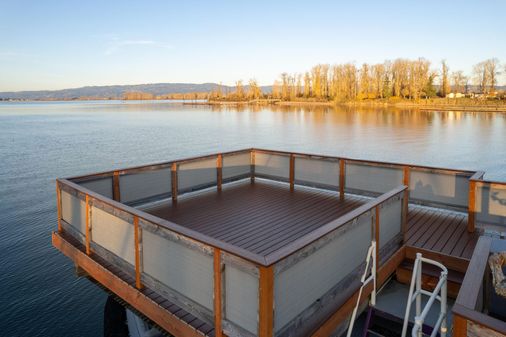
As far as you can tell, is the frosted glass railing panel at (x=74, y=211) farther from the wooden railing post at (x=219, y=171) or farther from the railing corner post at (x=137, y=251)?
the wooden railing post at (x=219, y=171)

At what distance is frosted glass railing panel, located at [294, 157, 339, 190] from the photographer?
7395 mm

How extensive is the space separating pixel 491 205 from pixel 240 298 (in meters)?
4.49

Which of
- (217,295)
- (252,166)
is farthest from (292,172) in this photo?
(217,295)

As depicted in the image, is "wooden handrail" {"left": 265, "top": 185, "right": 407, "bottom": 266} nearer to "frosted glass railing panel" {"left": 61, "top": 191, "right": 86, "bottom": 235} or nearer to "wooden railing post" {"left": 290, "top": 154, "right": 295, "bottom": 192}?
"frosted glass railing panel" {"left": 61, "top": 191, "right": 86, "bottom": 235}

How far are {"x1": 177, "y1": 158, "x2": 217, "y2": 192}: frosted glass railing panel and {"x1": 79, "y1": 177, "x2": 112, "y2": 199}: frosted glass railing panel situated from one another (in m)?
1.44

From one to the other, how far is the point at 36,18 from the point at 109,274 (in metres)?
55.0

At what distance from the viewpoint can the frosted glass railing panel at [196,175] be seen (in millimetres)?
7164

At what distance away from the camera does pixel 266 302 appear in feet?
8.35

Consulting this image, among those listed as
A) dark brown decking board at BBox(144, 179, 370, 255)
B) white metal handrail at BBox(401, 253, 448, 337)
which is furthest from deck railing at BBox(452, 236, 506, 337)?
dark brown decking board at BBox(144, 179, 370, 255)

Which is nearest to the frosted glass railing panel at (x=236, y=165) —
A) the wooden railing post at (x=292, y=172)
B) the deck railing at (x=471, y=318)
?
the wooden railing post at (x=292, y=172)

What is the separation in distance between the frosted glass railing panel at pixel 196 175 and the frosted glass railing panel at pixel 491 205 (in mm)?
4796

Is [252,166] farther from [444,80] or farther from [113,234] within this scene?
[444,80]

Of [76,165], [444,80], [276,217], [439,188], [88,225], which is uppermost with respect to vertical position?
[444,80]

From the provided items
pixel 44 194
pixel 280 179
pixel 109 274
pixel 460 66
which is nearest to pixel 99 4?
pixel 44 194
